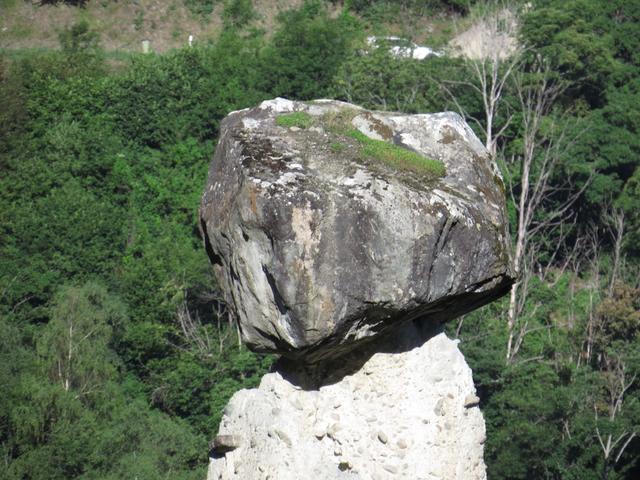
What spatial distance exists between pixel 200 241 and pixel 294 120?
23.7m

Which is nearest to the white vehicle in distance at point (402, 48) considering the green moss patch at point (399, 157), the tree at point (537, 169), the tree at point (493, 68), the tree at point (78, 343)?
the tree at point (493, 68)

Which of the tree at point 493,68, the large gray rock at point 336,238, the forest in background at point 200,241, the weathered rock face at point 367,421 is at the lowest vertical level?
the forest in background at point 200,241

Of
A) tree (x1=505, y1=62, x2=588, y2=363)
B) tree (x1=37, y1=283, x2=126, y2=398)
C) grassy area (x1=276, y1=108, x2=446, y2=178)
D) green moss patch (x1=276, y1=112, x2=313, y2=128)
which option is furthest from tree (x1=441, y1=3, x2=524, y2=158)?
green moss patch (x1=276, y1=112, x2=313, y2=128)

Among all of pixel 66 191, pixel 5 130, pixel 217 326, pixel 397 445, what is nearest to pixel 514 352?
pixel 217 326

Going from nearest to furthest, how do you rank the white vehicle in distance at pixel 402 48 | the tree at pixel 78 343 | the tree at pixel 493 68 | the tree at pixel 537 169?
the tree at pixel 78 343 → the tree at pixel 537 169 → the tree at pixel 493 68 → the white vehicle in distance at pixel 402 48

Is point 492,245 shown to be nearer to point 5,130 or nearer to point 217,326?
point 217,326

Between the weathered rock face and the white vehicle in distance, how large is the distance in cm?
2906

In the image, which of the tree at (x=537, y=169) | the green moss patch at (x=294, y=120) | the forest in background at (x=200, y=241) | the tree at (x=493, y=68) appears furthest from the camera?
the tree at (x=493, y=68)

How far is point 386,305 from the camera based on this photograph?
831 centimetres

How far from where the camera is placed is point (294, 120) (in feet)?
30.4

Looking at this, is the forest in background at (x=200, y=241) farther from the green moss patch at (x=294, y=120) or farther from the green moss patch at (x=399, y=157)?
the green moss patch at (x=399, y=157)

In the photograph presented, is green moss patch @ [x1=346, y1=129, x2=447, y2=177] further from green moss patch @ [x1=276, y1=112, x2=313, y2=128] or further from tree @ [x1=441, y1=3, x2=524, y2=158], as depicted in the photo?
tree @ [x1=441, y1=3, x2=524, y2=158]

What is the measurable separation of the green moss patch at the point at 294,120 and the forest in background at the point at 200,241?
49.4 ft

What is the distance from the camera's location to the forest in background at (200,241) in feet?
83.3
